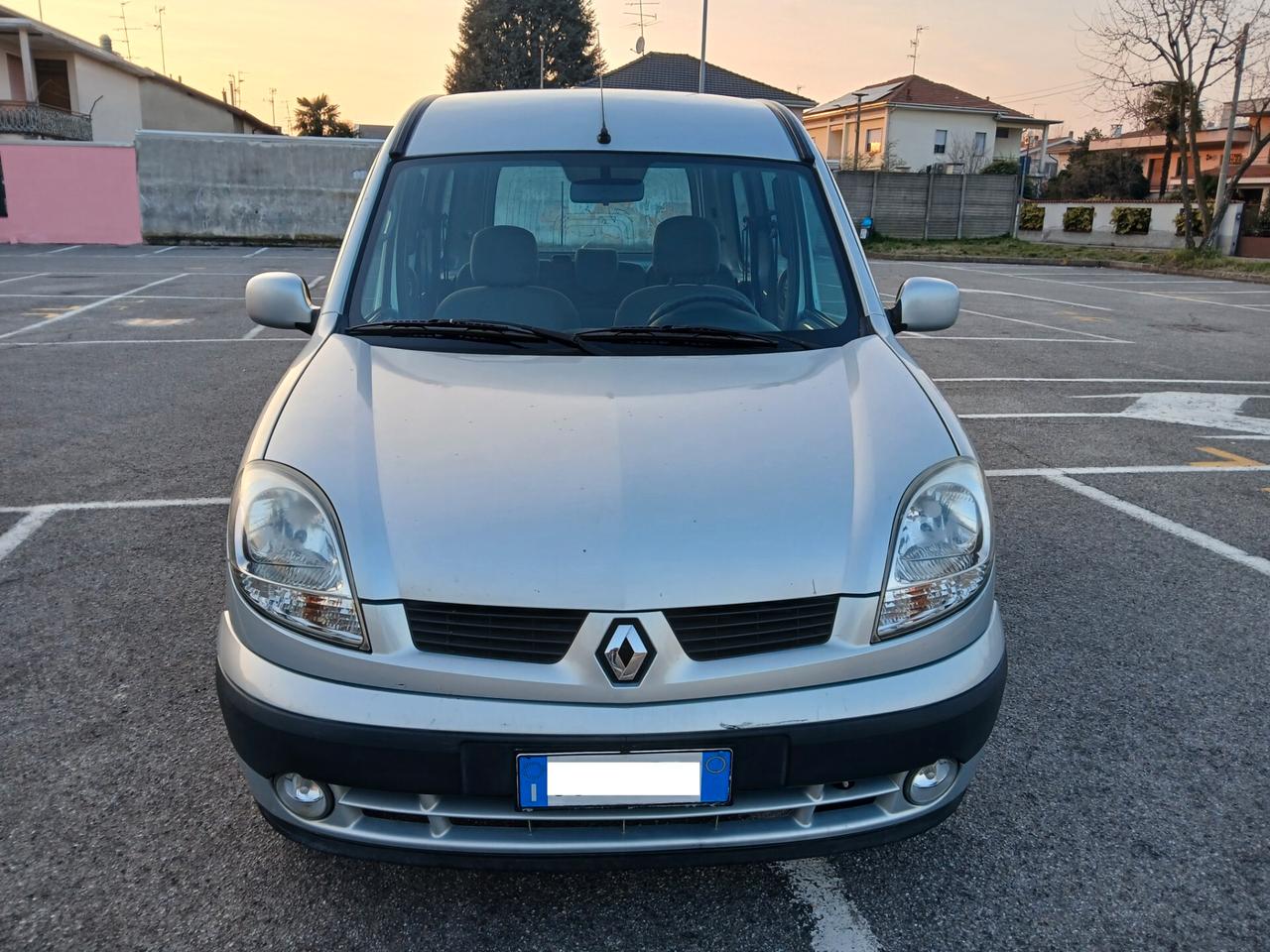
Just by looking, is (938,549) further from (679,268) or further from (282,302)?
(282,302)

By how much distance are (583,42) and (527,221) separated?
2021 inches

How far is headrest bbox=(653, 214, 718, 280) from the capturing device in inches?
118

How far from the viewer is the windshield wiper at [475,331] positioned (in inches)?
104

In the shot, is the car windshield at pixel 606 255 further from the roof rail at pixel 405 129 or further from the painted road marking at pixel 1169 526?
the painted road marking at pixel 1169 526

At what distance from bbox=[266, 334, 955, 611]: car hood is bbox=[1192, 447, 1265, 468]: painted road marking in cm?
419

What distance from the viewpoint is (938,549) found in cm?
204

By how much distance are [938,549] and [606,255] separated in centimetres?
149

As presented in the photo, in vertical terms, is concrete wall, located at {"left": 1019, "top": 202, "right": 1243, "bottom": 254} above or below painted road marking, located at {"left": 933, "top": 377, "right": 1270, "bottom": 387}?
above

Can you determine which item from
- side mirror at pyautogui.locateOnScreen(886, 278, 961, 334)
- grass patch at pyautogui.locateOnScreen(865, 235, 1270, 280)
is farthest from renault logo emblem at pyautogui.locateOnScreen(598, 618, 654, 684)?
grass patch at pyautogui.locateOnScreen(865, 235, 1270, 280)

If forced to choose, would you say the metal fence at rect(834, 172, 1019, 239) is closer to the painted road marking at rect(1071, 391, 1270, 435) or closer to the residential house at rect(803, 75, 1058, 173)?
the residential house at rect(803, 75, 1058, 173)

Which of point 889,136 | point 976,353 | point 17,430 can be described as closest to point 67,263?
point 17,430

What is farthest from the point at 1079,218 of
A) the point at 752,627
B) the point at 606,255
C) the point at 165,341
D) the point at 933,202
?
the point at 752,627

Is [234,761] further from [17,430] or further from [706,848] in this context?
[17,430]

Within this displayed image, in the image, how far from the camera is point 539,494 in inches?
77.0
